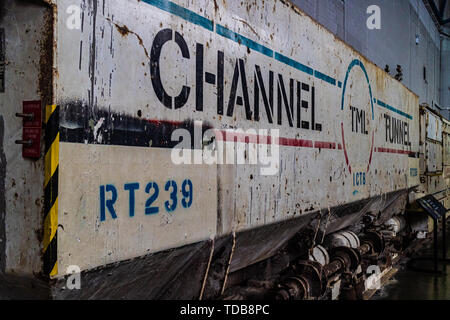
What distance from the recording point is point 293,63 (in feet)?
8.54

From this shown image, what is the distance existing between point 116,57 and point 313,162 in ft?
5.84

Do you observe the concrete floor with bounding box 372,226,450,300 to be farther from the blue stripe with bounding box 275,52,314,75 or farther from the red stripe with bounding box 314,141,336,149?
the blue stripe with bounding box 275,52,314,75

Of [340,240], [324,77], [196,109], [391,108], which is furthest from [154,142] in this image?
[391,108]

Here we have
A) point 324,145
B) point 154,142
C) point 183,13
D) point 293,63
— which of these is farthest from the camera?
point 324,145

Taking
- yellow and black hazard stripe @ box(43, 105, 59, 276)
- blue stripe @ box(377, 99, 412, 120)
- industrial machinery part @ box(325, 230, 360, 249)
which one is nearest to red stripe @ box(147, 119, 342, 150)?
yellow and black hazard stripe @ box(43, 105, 59, 276)

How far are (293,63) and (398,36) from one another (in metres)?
7.59

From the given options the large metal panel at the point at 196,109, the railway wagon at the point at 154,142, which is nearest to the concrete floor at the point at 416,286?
the large metal panel at the point at 196,109

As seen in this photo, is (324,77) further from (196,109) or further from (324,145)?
(196,109)

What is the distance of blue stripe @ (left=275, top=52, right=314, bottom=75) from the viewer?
2.45 m

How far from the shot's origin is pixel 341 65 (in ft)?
11.0

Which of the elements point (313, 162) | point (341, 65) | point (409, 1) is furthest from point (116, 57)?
point (409, 1)

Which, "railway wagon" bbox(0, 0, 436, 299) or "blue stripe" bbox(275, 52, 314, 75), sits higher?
"blue stripe" bbox(275, 52, 314, 75)

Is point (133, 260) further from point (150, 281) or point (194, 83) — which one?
point (194, 83)

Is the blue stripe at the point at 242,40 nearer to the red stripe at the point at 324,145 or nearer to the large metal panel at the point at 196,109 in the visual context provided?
the large metal panel at the point at 196,109
